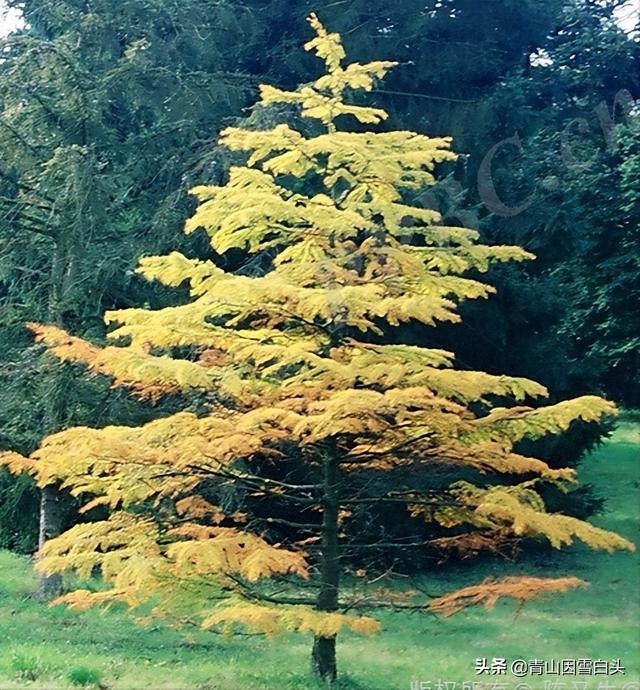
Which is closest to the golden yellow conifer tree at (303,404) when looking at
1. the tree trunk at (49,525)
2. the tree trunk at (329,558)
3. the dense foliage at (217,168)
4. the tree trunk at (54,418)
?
the tree trunk at (329,558)

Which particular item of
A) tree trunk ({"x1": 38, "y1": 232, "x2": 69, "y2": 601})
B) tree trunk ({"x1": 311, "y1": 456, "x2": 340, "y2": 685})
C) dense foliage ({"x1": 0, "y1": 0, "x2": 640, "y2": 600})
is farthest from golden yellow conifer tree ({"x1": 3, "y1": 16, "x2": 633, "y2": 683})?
tree trunk ({"x1": 38, "y1": 232, "x2": 69, "y2": 601})

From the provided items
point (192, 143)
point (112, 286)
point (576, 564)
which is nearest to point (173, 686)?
point (112, 286)

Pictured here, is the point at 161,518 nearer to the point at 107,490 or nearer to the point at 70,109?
the point at 107,490

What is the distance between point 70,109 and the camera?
10.1 metres

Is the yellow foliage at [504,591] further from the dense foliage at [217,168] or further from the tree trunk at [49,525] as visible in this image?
the tree trunk at [49,525]

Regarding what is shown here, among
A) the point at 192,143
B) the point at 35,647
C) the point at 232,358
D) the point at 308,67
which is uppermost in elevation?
the point at 308,67

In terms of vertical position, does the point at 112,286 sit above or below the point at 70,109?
below

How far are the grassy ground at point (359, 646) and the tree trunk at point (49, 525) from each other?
0.21 meters

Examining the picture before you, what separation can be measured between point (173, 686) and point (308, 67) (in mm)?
8469

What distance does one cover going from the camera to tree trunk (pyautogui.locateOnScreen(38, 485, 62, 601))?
33.6 feet

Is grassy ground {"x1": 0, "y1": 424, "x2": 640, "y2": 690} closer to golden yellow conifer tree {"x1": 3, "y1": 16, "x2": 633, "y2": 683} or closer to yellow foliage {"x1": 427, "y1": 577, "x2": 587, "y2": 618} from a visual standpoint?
golden yellow conifer tree {"x1": 3, "y1": 16, "x2": 633, "y2": 683}

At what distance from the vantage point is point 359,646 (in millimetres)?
8789

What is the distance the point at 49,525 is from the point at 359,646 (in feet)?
13.1

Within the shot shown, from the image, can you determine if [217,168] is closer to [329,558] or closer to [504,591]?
[329,558]
